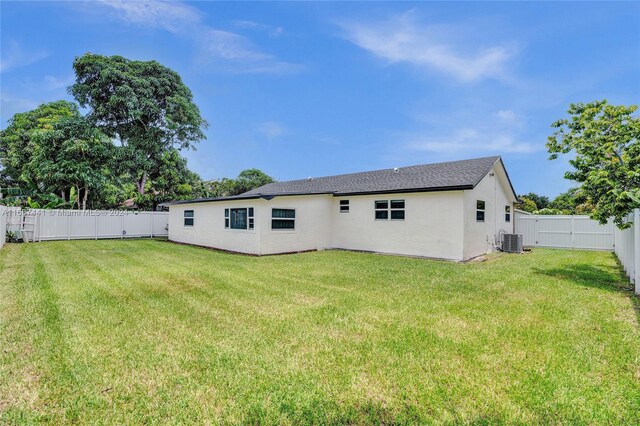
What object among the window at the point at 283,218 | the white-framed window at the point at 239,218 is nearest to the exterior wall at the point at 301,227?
the window at the point at 283,218

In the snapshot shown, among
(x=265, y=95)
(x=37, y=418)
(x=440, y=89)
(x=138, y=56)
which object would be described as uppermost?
(x=138, y=56)

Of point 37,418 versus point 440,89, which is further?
point 440,89

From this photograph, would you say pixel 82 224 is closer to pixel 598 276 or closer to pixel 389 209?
pixel 389 209

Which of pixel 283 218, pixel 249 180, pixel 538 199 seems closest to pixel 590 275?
pixel 283 218

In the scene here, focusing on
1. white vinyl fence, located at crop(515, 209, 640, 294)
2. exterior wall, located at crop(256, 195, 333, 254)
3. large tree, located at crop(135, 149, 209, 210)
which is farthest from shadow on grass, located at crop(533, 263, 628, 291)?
large tree, located at crop(135, 149, 209, 210)

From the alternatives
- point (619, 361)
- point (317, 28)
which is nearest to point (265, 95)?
point (317, 28)

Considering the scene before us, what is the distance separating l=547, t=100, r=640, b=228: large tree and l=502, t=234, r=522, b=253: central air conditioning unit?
19.5 ft

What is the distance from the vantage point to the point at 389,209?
44.8 feet

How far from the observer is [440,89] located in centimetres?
1568

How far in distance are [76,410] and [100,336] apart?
5.80 ft

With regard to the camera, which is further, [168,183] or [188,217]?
[168,183]

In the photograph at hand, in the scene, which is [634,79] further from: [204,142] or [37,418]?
[204,142]

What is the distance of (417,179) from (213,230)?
1025 centimetres

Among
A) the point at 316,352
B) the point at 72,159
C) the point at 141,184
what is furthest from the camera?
the point at 141,184
